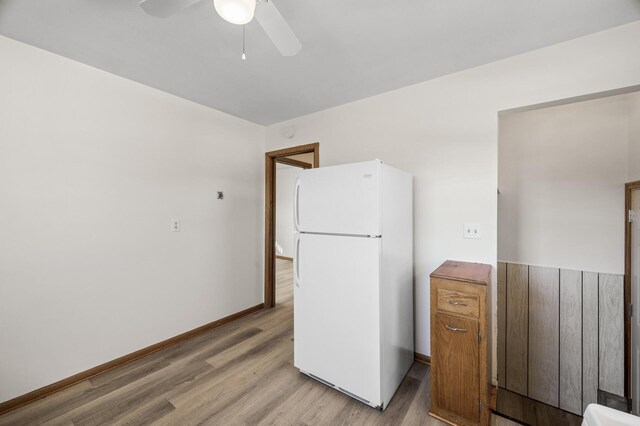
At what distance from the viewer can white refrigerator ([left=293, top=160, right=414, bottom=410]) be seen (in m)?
1.75

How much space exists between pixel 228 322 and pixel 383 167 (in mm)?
2613

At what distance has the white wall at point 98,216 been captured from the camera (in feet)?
6.00

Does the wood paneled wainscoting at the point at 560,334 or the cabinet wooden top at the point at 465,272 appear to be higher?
the cabinet wooden top at the point at 465,272

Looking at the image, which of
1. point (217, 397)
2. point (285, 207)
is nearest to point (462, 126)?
point (217, 397)

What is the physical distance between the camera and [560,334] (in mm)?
2486

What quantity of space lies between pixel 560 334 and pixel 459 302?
5.64 ft

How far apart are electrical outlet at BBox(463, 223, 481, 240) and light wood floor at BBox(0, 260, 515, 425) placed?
3.98 feet

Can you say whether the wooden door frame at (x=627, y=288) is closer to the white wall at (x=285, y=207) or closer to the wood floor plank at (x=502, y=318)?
the wood floor plank at (x=502, y=318)

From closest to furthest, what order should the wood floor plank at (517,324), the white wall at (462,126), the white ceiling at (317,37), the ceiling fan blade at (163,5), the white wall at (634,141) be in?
the ceiling fan blade at (163,5), the white ceiling at (317,37), the white wall at (462,126), the white wall at (634,141), the wood floor plank at (517,324)

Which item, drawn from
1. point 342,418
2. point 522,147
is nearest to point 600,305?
point 522,147

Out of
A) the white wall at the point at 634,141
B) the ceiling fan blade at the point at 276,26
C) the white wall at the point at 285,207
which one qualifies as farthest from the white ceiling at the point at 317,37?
the white wall at the point at 285,207

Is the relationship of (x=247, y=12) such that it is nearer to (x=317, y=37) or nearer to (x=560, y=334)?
(x=317, y=37)

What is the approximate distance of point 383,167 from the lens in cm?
179

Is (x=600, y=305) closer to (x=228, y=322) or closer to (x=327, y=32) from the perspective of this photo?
(x=327, y=32)
